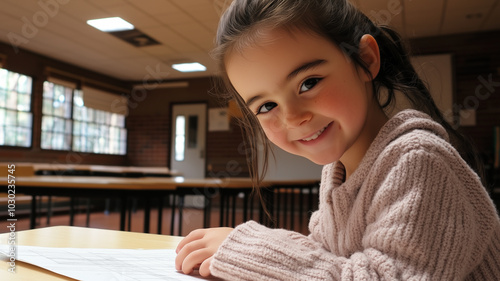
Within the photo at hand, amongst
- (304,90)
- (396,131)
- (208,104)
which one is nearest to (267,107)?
(304,90)

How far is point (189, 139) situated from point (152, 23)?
137 inches

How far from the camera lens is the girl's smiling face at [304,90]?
0.49 meters

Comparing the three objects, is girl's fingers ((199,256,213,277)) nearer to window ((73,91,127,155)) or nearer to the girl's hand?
the girl's hand

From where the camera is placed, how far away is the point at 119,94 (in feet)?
28.8

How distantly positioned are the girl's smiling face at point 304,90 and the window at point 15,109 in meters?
6.69

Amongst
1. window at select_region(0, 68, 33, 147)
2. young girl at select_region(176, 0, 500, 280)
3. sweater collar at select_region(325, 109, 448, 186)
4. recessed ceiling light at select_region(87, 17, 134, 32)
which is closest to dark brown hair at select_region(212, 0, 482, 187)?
young girl at select_region(176, 0, 500, 280)

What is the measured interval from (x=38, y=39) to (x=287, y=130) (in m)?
6.73

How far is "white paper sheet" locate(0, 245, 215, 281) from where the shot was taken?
17.3 inches

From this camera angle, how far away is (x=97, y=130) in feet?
27.1

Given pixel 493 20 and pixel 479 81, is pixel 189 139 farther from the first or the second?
pixel 493 20

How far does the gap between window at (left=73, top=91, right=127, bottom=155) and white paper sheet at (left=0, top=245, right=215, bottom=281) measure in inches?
300

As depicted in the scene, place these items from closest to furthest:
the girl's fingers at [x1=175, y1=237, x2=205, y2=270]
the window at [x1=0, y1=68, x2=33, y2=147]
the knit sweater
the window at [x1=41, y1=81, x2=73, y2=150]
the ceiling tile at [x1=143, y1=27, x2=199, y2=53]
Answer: the knit sweater < the girl's fingers at [x1=175, y1=237, x2=205, y2=270] < the ceiling tile at [x1=143, y1=27, x2=199, y2=53] < the window at [x1=0, y1=68, x2=33, y2=147] < the window at [x1=41, y1=81, x2=73, y2=150]

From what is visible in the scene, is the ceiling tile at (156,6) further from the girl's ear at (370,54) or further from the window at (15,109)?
the girl's ear at (370,54)

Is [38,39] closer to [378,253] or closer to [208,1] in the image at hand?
[208,1]
